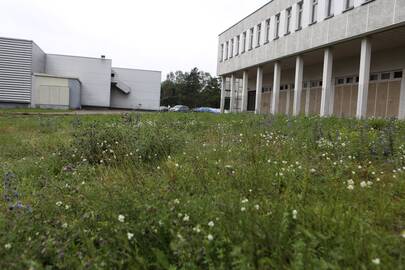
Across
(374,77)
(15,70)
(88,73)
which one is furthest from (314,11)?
(88,73)

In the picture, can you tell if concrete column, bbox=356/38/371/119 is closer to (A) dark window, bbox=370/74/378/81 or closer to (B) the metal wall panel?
(A) dark window, bbox=370/74/378/81

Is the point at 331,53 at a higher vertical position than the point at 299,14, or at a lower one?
lower

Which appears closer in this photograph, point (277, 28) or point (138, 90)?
point (277, 28)

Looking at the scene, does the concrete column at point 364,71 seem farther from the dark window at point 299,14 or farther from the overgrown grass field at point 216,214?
the overgrown grass field at point 216,214

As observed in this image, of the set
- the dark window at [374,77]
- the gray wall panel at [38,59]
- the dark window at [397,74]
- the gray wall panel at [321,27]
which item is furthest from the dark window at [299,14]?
the gray wall panel at [38,59]

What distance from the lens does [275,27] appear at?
30.7m

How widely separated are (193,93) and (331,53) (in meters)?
77.5

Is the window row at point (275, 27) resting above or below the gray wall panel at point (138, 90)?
above

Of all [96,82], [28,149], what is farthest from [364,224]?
[96,82]

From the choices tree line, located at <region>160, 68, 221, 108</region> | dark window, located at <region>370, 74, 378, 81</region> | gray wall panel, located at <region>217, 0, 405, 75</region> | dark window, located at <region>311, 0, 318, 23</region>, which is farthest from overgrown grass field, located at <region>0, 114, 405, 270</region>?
tree line, located at <region>160, 68, 221, 108</region>

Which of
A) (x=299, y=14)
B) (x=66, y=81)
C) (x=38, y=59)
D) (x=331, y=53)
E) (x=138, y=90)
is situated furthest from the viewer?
(x=138, y=90)

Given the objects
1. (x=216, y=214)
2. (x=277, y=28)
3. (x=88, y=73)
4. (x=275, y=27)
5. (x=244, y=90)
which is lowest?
(x=216, y=214)

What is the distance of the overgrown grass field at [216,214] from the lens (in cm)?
254

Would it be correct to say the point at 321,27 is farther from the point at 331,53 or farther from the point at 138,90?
the point at 138,90
